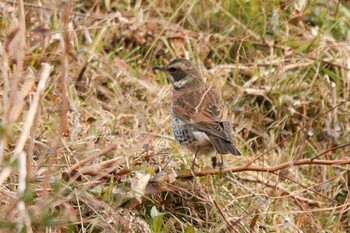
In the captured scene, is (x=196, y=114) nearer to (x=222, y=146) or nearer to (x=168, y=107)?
(x=222, y=146)

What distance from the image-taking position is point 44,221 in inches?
129

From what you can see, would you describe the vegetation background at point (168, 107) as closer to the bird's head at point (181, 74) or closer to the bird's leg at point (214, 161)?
the bird's leg at point (214, 161)

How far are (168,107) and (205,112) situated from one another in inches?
40.2

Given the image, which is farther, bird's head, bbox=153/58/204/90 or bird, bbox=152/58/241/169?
bird's head, bbox=153/58/204/90

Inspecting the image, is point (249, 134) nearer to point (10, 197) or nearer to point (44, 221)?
point (10, 197)

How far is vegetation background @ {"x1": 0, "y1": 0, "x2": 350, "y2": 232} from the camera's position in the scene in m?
5.22

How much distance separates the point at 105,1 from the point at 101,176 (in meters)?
3.17

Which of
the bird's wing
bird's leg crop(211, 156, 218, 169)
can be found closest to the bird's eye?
the bird's wing

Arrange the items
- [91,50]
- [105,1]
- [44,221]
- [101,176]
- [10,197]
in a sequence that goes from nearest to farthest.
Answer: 1. [44,221]
2. [10,197]
3. [101,176]
4. [91,50]
5. [105,1]

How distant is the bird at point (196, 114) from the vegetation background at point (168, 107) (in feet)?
0.50

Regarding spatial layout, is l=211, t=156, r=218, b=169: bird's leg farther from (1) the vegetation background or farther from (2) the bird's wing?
(2) the bird's wing

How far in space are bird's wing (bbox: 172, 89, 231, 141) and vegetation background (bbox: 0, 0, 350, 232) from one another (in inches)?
9.4

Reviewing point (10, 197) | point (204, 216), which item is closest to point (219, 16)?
point (204, 216)

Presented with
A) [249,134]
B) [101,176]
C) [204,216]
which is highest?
[101,176]
